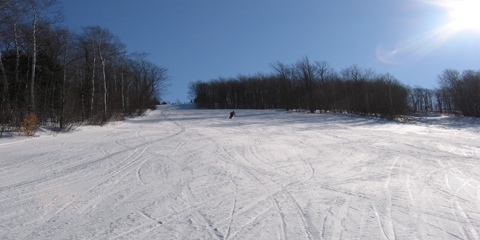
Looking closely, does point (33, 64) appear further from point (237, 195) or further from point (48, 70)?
point (237, 195)

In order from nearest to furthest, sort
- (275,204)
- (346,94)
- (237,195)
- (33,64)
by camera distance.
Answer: (275,204)
(237,195)
(33,64)
(346,94)

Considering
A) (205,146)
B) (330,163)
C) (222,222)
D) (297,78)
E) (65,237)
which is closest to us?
(65,237)

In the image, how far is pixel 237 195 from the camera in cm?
575

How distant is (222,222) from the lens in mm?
4355

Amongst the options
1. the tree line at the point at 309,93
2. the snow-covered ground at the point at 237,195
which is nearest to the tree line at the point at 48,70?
the snow-covered ground at the point at 237,195

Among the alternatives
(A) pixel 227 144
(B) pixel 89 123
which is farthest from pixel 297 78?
(A) pixel 227 144

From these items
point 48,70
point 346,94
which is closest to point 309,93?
point 346,94

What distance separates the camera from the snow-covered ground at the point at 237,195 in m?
4.11

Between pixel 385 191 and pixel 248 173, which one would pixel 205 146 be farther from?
pixel 385 191

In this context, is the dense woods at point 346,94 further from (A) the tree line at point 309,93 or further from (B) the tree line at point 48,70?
(B) the tree line at point 48,70

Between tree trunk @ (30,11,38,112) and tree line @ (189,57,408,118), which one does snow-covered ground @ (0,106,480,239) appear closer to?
tree trunk @ (30,11,38,112)

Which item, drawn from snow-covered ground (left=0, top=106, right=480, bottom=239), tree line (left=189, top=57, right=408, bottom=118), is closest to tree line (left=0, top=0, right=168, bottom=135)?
snow-covered ground (left=0, top=106, right=480, bottom=239)

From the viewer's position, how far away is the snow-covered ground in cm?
→ 411

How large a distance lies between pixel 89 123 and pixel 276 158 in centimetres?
1664
